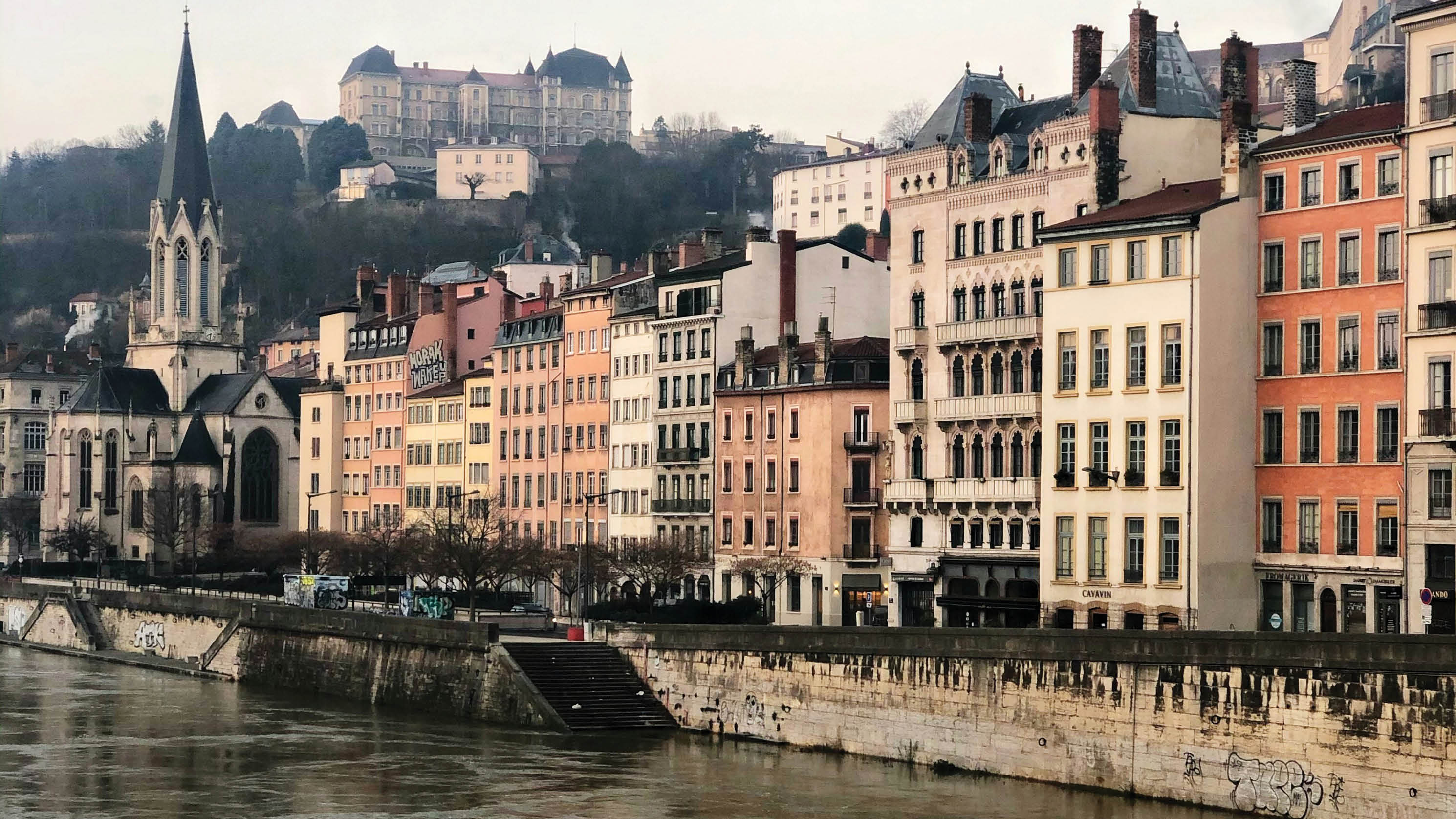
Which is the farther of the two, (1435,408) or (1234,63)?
(1234,63)

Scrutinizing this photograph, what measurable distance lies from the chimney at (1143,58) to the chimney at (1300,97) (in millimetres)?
6008

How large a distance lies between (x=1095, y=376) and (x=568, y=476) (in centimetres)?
4046

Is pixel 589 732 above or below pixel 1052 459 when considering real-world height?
below

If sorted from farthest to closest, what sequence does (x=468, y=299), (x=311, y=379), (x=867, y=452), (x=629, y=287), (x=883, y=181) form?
(x=883, y=181)
(x=311, y=379)
(x=468, y=299)
(x=629, y=287)
(x=867, y=452)

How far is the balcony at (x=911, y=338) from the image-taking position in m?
76.1

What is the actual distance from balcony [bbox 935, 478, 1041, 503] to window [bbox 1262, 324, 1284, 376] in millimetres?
8896

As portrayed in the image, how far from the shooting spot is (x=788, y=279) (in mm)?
90875

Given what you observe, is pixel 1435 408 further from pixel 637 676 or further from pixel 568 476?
pixel 568 476

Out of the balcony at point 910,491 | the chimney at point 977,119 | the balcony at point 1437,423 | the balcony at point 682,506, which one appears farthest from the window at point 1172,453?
the balcony at point 682,506

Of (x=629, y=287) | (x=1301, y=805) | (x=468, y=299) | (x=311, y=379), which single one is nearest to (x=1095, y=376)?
(x=1301, y=805)

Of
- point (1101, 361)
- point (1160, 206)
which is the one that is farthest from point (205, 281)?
point (1160, 206)

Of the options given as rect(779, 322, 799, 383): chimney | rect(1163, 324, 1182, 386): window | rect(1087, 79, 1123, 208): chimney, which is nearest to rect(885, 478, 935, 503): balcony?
rect(779, 322, 799, 383): chimney

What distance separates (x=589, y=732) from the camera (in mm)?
65938

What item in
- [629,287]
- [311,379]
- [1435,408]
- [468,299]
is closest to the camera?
[1435,408]
